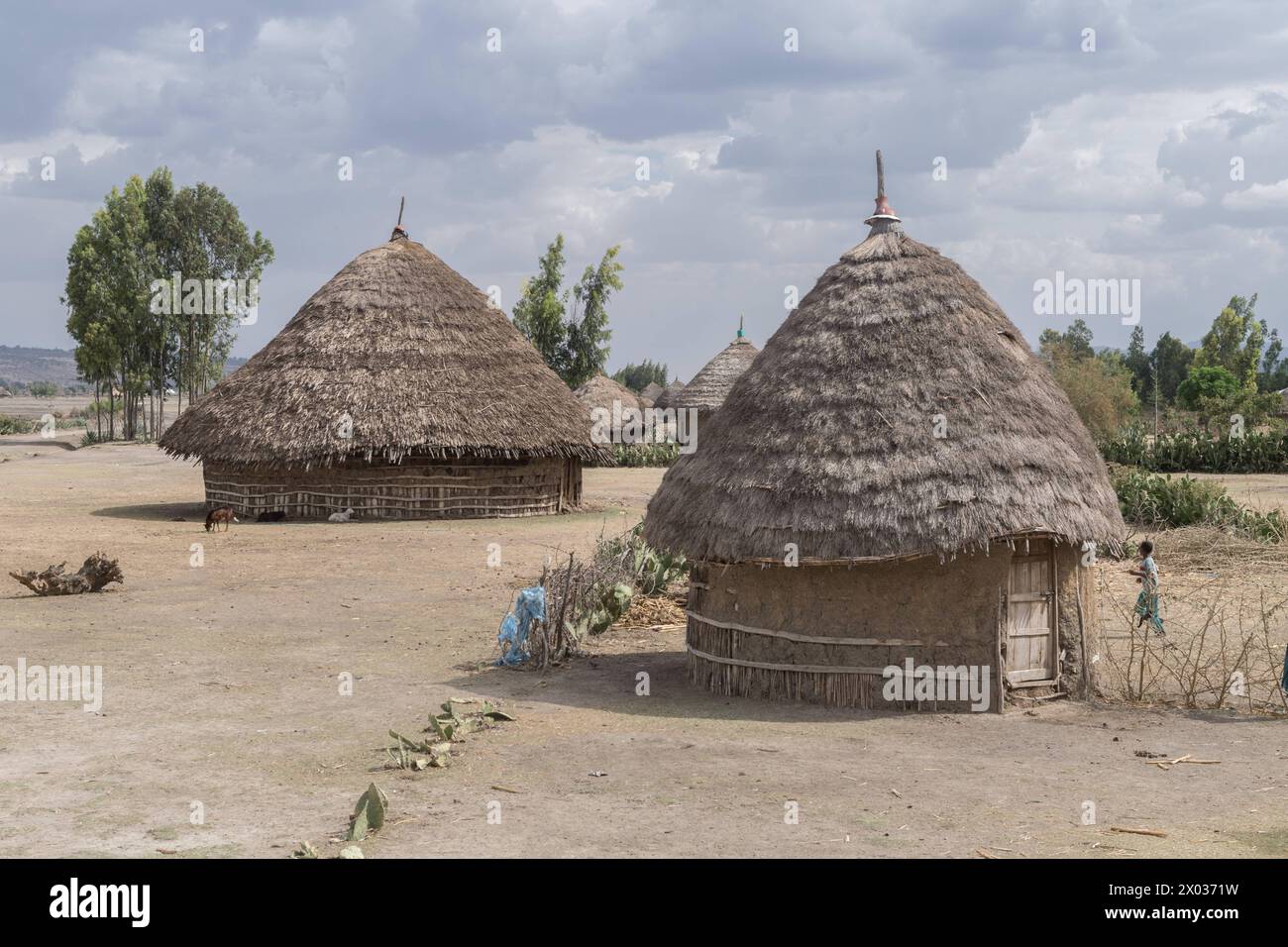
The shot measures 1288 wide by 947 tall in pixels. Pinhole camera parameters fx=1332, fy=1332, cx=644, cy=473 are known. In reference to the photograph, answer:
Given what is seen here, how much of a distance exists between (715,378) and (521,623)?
105 feet

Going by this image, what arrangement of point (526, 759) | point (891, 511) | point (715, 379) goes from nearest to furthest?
point (526, 759), point (891, 511), point (715, 379)

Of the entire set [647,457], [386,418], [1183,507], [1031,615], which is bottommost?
[1031,615]

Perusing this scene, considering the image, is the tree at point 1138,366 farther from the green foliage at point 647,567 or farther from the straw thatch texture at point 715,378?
the green foliage at point 647,567

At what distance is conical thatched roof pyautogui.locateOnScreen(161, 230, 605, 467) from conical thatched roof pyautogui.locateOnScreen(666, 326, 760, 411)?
16652 millimetres

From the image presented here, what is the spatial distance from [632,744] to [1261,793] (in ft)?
12.5

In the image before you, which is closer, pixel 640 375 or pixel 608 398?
pixel 608 398

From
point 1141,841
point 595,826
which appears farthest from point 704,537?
point 1141,841

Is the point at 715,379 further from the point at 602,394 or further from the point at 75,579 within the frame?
the point at 75,579

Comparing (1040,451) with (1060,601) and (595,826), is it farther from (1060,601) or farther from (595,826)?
(595,826)

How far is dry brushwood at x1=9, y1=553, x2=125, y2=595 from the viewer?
15.0 meters

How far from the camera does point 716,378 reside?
43.2 meters

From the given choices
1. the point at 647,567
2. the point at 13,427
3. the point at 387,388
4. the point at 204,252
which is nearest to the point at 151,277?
the point at 204,252

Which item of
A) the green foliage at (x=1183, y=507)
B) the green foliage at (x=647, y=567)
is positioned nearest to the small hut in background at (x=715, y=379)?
the green foliage at (x=1183, y=507)

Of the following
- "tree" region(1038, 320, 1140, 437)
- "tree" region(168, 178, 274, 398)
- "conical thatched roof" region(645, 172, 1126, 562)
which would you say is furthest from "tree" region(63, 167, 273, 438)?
"conical thatched roof" region(645, 172, 1126, 562)
